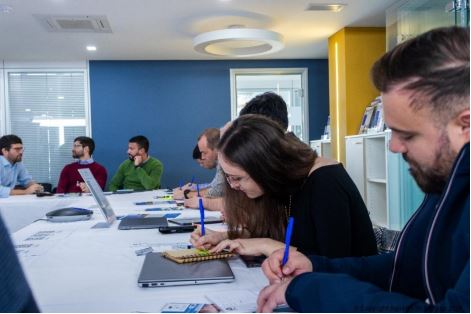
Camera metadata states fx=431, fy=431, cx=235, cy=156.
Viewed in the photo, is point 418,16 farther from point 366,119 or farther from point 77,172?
point 77,172

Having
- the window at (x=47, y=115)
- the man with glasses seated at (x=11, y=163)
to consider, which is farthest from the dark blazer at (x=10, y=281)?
the window at (x=47, y=115)

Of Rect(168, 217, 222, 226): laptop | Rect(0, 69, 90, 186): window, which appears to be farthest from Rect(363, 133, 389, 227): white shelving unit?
Rect(0, 69, 90, 186): window

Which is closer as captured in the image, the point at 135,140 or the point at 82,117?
the point at 135,140

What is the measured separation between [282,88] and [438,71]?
20.0 feet

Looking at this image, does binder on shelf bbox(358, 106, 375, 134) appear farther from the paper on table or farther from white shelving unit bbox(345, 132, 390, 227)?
the paper on table

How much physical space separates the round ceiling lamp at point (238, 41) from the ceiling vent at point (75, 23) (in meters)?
1.00

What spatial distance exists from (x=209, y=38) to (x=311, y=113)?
8.05 ft

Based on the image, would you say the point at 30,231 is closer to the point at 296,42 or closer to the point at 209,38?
the point at 209,38

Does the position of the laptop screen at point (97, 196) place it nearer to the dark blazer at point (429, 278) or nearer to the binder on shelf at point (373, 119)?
the dark blazer at point (429, 278)

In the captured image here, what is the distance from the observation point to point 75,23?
4.38 metres

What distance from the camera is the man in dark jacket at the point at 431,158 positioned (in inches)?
26.0

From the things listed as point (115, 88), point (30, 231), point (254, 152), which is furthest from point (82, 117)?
point (254, 152)

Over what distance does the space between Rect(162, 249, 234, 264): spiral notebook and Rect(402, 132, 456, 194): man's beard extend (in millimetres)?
649

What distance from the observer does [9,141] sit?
4.47 meters
